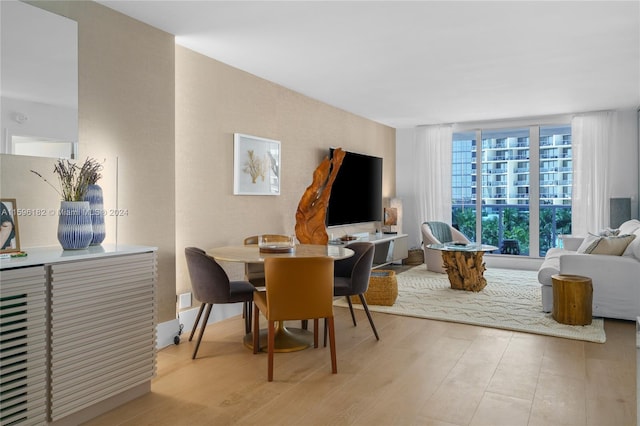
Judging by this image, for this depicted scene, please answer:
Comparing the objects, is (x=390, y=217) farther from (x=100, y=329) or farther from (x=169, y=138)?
(x=100, y=329)

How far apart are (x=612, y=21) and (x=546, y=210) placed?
4.60 m

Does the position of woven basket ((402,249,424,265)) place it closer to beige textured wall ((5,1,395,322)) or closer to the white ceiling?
the white ceiling

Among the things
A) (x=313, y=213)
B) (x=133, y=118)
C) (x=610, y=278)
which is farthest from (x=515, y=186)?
(x=133, y=118)

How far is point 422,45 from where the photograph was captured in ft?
12.6

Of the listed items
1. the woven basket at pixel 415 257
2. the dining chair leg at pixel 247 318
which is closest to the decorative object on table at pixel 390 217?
the woven basket at pixel 415 257

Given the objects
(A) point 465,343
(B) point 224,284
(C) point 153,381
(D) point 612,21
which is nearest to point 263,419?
(C) point 153,381

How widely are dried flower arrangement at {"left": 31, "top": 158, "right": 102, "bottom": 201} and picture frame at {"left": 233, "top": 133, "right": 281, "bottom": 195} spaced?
171cm

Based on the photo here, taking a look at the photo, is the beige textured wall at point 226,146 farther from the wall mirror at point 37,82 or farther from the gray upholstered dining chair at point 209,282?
the wall mirror at point 37,82

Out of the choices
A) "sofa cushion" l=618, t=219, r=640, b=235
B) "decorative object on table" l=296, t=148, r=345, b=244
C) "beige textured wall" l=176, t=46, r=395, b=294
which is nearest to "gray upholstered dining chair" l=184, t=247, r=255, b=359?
"beige textured wall" l=176, t=46, r=395, b=294

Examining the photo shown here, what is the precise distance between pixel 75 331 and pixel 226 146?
2461mm

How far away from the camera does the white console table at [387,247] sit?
6806 millimetres

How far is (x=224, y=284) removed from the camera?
3262 millimetres

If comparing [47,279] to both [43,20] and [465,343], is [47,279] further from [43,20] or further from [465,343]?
[465,343]

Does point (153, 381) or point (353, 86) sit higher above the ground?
point (353, 86)
